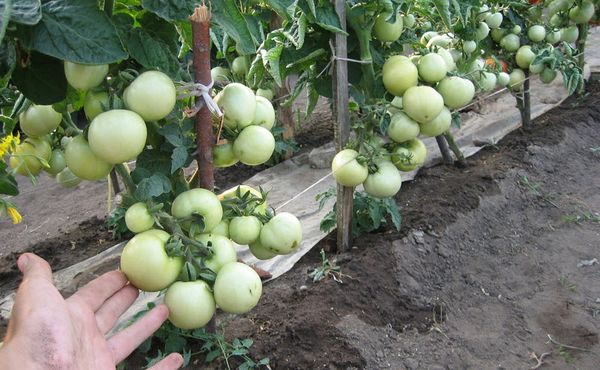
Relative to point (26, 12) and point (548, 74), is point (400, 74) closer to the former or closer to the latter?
point (26, 12)

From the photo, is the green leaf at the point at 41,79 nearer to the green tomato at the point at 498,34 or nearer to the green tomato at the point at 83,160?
the green tomato at the point at 83,160

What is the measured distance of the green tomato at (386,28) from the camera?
2229mm

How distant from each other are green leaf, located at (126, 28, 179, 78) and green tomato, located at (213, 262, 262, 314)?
0.50 meters

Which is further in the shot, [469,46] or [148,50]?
[469,46]

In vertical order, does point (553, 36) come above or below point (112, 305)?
below

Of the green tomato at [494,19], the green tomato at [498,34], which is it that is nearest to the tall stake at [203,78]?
the green tomato at [494,19]

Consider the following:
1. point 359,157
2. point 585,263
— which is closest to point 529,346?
point 585,263

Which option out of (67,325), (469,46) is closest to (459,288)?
(469,46)

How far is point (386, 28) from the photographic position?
7.39ft

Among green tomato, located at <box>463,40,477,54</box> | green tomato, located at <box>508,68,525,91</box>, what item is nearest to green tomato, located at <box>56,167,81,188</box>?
green tomato, located at <box>463,40,477,54</box>

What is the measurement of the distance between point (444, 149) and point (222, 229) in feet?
9.01

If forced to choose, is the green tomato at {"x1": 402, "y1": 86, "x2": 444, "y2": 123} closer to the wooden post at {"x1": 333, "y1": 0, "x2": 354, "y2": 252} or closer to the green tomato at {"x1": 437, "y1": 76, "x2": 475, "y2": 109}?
the green tomato at {"x1": 437, "y1": 76, "x2": 475, "y2": 109}

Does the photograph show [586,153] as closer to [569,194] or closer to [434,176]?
[569,194]

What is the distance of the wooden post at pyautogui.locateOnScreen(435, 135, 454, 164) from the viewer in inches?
152
